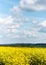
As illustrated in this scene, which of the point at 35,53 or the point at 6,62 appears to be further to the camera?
the point at 35,53

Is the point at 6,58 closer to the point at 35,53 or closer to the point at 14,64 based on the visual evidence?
the point at 14,64

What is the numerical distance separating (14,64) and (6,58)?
2.30ft

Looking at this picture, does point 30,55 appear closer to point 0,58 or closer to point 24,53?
point 24,53

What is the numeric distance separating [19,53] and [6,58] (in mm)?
1532

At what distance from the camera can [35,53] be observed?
60.4 feet

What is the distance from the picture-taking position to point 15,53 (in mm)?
18109

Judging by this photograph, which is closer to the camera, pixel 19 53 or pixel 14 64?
pixel 14 64

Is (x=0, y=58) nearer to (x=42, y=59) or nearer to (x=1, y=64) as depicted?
(x=1, y=64)

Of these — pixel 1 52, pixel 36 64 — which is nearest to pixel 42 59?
pixel 36 64

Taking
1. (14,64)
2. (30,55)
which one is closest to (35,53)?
(30,55)

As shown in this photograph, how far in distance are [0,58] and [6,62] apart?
509 millimetres

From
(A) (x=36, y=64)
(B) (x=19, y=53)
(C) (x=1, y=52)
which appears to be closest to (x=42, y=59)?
(A) (x=36, y=64)

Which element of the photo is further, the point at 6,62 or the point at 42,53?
the point at 42,53

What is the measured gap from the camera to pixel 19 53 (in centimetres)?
1825
